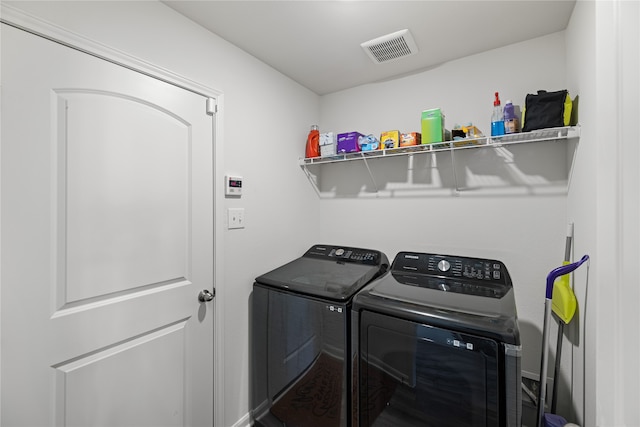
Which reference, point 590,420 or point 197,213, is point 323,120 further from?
point 590,420

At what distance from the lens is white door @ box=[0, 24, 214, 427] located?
1.02 meters

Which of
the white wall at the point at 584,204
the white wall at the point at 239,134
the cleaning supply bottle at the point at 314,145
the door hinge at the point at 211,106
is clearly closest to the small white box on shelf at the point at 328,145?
the cleaning supply bottle at the point at 314,145

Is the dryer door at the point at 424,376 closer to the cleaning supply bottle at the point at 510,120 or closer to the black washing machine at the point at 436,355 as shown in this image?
the black washing machine at the point at 436,355

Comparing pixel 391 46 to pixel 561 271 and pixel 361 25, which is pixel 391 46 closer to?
pixel 361 25

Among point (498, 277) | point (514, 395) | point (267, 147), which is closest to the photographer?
point (514, 395)

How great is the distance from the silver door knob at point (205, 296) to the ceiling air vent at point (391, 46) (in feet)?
5.96

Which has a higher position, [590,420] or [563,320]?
[563,320]

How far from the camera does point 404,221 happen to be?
2197 mm

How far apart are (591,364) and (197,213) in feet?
6.43

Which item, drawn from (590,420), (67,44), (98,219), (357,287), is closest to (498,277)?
(590,420)

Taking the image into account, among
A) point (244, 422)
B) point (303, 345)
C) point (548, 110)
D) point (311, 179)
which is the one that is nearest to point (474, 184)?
Answer: point (548, 110)

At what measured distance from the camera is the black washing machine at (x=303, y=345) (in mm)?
1516

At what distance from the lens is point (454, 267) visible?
177 centimetres

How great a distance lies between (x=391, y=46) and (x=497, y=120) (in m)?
0.82
